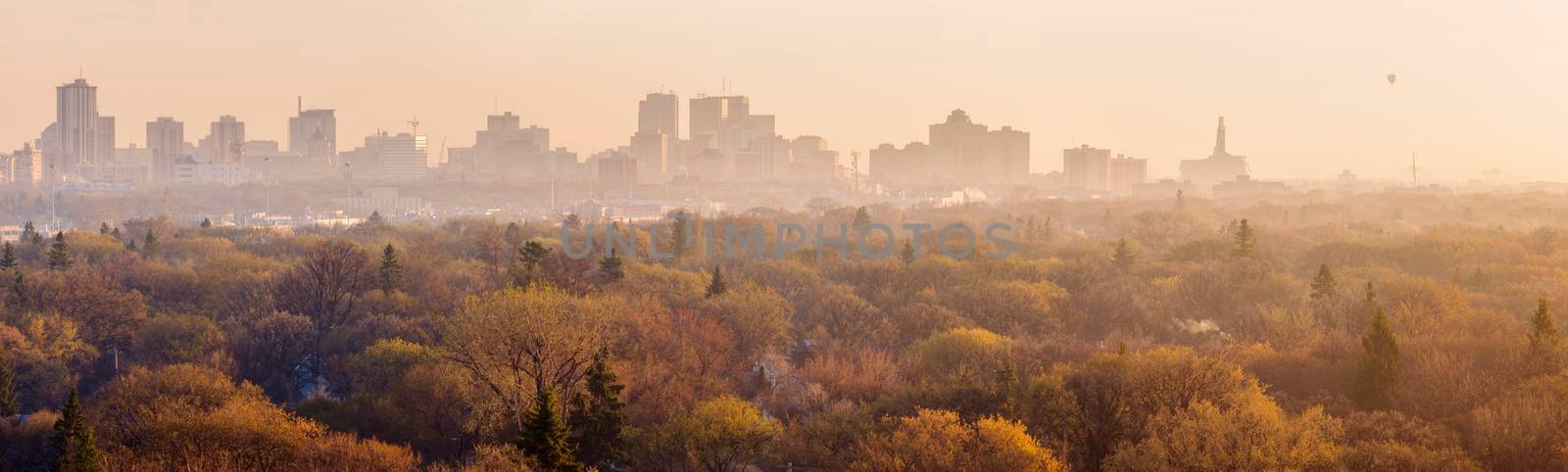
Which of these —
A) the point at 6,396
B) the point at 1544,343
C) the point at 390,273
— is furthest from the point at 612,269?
the point at 1544,343

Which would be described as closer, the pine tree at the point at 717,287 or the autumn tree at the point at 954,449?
the autumn tree at the point at 954,449

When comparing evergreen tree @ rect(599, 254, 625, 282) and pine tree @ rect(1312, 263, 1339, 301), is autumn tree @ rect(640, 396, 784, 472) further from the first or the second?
pine tree @ rect(1312, 263, 1339, 301)

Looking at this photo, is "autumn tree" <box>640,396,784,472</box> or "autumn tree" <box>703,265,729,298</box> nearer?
"autumn tree" <box>640,396,784,472</box>

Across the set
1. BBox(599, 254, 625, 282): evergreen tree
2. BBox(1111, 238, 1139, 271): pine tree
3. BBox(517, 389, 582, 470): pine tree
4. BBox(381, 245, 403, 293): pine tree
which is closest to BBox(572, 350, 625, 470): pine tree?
BBox(517, 389, 582, 470): pine tree

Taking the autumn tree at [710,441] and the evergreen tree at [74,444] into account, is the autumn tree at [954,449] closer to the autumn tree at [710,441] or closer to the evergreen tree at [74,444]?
the autumn tree at [710,441]

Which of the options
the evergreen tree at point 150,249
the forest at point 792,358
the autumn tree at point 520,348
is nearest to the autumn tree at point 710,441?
the forest at point 792,358

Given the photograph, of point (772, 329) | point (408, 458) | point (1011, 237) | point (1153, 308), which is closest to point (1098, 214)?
point (1011, 237)
